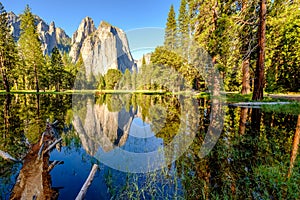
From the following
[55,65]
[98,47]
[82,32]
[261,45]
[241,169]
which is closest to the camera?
[241,169]

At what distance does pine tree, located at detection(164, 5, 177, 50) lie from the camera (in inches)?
1248

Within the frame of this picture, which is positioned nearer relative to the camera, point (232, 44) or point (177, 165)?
point (177, 165)

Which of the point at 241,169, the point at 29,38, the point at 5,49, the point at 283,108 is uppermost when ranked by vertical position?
the point at 29,38

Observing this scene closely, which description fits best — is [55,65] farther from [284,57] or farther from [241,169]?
Result: [241,169]

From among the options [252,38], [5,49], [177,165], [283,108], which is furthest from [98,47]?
[177,165]

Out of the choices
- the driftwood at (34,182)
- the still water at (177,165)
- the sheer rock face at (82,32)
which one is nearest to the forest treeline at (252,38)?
the still water at (177,165)

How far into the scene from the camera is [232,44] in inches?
514

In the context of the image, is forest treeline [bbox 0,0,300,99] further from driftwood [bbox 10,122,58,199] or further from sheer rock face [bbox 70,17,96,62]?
sheer rock face [bbox 70,17,96,62]

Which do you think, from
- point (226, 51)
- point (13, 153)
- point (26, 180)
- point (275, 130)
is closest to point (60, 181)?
point (26, 180)

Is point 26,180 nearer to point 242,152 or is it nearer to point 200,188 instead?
point 200,188

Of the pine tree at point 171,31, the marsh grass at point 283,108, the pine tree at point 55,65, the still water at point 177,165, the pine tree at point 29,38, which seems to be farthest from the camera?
the pine tree at point 55,65

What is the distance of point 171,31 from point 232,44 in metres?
23.1

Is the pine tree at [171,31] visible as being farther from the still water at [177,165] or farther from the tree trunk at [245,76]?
the still water at [177,165]

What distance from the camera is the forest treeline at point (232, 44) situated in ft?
40.3
